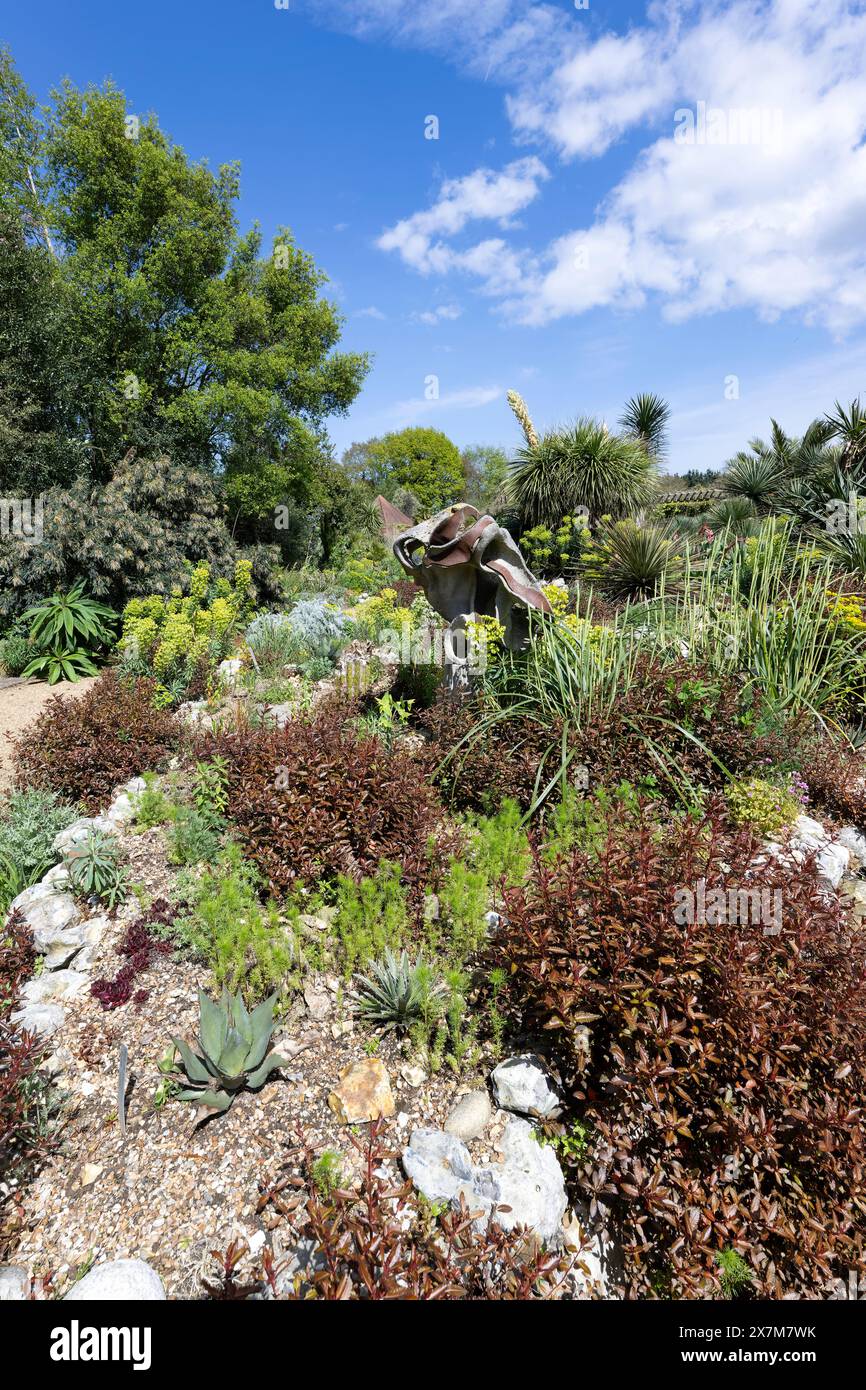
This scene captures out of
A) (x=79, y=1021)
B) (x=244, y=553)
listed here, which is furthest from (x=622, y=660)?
(x=244, y=553)

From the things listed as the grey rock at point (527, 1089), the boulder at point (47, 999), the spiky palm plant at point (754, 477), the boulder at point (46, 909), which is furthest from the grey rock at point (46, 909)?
the spiky palm plant at point (754, 477)

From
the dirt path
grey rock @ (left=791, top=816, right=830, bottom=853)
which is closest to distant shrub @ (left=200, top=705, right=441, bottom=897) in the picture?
grey rock @ (left=791, top=816, right=830, bottom=853)

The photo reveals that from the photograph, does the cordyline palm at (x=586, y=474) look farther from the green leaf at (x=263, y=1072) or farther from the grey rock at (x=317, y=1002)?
the green leaf at (x=263, y=1072)

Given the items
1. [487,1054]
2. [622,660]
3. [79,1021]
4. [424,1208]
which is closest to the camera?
[424,1208]

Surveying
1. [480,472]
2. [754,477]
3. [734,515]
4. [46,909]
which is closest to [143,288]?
[46,909]

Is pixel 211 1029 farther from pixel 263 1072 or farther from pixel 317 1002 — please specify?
A: pixel 317 1002

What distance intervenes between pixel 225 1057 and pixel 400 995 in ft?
2.22

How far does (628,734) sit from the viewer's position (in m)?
4.07

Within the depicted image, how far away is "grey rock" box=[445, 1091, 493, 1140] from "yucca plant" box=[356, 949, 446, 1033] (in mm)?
330

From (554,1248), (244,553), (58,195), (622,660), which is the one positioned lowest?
(554,1248)

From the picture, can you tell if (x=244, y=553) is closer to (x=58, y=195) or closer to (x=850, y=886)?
(x=58, y=195)

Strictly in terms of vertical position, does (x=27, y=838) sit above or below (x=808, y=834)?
above

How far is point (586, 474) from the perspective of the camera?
11.5 meters

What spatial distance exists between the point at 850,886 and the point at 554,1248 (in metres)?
2.65
